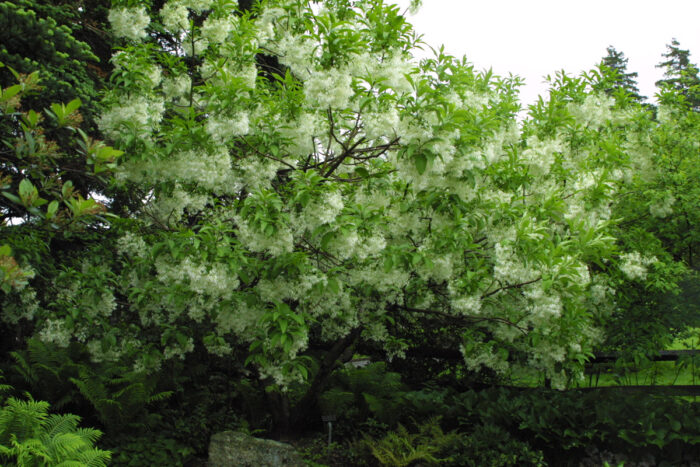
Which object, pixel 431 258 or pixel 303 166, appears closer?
pixel 431 258

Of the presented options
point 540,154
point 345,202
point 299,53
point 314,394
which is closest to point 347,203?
point 345,202

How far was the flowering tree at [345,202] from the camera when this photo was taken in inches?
129

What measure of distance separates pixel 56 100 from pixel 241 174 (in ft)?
8.65

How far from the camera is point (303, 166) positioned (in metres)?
4.35

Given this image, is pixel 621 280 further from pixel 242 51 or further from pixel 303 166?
pixel 242 51

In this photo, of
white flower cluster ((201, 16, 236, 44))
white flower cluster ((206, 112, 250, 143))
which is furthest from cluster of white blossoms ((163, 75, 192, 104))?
white flower cluster ((206, 112, 250, 143))

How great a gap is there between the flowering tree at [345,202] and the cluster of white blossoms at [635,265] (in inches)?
0.8

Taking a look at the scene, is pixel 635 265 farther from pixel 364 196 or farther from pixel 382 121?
pixel 382 121

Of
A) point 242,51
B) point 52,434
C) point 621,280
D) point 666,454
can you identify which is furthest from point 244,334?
point 666,454

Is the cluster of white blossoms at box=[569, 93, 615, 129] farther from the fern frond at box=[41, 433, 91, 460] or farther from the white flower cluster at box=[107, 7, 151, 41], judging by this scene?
the fern frond at box=[41, 433, 91, 460]

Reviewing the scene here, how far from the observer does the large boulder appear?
4.49 m

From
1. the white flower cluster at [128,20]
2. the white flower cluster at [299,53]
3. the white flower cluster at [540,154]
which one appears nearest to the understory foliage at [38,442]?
the white flower cluster at [299,53]

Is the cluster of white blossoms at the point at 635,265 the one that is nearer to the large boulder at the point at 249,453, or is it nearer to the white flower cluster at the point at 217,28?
the large boulder at the point at 249,453

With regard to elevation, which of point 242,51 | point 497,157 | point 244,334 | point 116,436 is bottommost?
point 116,436
